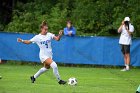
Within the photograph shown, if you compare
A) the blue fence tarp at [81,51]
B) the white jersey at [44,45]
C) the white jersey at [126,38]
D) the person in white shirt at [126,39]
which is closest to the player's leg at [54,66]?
the white jersey at [44,45]

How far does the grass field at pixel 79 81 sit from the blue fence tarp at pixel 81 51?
Result: 1.91ft

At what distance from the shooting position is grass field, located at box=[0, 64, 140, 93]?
1475cm

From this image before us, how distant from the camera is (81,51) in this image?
2331cm

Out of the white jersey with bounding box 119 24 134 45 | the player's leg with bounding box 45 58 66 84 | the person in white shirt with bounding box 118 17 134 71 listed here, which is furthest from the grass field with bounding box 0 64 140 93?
the white jersey with bounding box 119 24 134 45

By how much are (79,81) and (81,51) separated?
6083 millimetres

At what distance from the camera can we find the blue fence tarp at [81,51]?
906 inches

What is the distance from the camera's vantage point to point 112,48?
75.6 feet

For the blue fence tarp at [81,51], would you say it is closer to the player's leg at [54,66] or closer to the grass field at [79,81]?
the grass field at [79,81]

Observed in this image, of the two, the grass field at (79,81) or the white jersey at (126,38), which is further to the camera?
the white jersey at (126,38)

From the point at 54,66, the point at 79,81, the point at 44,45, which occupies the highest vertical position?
the point at 44,45

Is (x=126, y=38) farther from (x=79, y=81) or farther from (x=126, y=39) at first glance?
(x=79, y=81)

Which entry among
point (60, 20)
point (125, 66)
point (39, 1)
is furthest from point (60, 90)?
point (39, 1)

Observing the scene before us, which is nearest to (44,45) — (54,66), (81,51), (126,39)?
(54,66)

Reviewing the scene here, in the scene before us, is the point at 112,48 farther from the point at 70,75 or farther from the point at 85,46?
the point at 70,75
